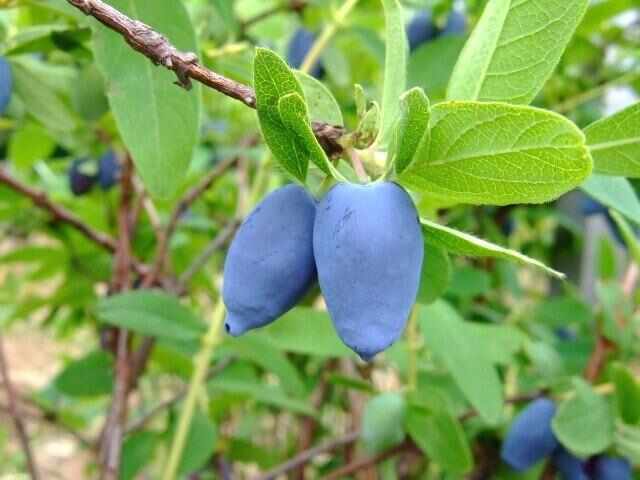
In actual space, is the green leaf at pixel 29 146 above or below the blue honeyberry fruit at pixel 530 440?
below

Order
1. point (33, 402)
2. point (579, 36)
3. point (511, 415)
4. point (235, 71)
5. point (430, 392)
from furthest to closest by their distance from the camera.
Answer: point (33, 402) < point (579, 36) < point (511, 415) < point (430, 392) < point (235, 71)

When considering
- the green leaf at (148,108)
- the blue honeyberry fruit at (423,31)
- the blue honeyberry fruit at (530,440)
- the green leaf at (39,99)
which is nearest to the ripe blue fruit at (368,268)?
the green leaf at (148,108)

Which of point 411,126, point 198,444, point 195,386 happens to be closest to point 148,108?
point 411,126

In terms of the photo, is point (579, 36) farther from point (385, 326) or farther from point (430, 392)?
point (385, 326)

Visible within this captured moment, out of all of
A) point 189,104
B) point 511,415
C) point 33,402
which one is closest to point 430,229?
point 189,104

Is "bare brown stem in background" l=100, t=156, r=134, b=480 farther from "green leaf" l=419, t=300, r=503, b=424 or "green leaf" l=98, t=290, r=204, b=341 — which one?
"green leaf" l=419, t=300, r=503, b=424

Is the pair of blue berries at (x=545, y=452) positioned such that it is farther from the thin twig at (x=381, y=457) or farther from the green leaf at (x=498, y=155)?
the green leaf at (x=498, y=155)

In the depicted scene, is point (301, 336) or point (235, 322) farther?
point (301, 336)
